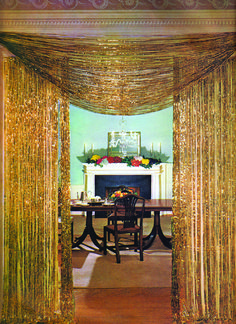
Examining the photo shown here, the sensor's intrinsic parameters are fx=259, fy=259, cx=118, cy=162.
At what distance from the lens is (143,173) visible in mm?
6941

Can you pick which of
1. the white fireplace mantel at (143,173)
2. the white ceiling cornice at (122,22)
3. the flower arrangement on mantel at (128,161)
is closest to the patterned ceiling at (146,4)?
the white ceiling cornice at (122,22)

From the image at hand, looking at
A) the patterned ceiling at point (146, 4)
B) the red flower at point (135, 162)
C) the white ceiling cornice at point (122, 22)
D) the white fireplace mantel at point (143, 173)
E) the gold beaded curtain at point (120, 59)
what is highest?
the patterned ceiling at point (146, 4)

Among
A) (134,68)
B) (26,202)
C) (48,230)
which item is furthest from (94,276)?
(134,68)

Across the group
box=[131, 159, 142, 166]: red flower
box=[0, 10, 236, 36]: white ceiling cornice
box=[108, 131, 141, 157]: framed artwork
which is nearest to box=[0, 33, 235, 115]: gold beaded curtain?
box=[0, 10, 236, 36]: white ceiling cornice

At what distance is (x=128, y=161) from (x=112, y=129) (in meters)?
1.13

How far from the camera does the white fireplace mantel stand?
6875 millimetres

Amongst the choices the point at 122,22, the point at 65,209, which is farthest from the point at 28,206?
the point at 122,22

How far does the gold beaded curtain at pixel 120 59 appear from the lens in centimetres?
190

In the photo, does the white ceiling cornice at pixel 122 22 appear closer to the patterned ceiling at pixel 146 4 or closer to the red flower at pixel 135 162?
the patterned ceiling at pixel 146 4

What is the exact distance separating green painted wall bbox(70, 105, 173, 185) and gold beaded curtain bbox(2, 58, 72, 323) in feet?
16.1

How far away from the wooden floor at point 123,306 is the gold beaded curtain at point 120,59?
1.97 meters

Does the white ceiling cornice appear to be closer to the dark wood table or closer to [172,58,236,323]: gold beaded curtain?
[172,58,236,323]: gold beaded curtain

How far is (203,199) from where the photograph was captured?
2.20 m

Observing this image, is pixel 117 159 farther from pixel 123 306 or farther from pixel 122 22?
pixel 122 22
